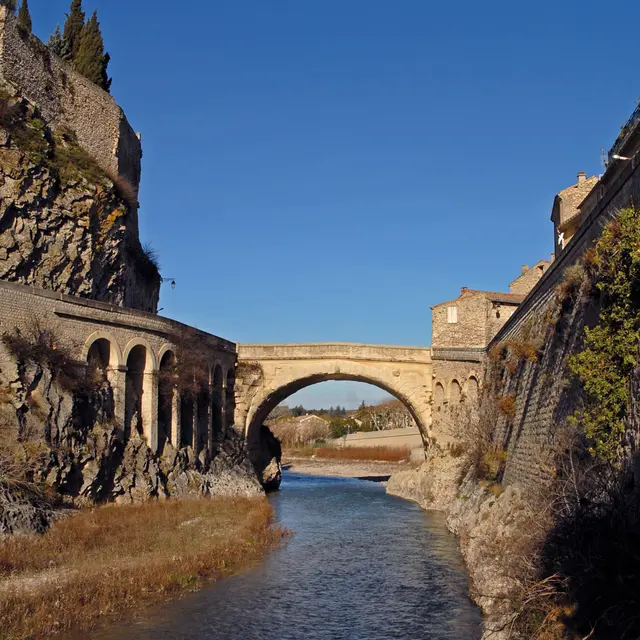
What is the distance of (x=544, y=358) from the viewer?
1823 cm

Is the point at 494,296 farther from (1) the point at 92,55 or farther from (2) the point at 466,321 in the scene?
(1) the point at 92,55

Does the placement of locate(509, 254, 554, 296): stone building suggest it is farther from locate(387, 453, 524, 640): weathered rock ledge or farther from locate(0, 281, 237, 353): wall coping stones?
locate(0, 281, 237, 353): wall coping stones

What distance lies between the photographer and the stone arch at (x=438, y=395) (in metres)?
36.9

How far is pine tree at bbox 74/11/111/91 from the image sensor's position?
39938mm

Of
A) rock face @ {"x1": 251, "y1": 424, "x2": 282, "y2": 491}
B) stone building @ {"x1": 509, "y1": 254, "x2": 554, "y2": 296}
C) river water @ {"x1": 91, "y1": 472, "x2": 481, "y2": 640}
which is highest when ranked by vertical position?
stone building @ {"x1": 509, "y1": 254, "x2": 554, "y2": 296}

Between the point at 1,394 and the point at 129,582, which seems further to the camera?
the point at 1,394

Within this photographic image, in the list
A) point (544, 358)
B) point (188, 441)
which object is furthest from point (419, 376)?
point (544, 358)

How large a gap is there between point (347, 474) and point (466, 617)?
1649 inches

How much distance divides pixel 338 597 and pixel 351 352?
73.4 feet

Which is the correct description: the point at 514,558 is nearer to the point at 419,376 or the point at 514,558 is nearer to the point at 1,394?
the point at 1,394

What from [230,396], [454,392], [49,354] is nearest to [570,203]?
[454,392]

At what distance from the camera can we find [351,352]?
3775 centimetres

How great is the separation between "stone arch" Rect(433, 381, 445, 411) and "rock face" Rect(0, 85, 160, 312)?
14.9 m

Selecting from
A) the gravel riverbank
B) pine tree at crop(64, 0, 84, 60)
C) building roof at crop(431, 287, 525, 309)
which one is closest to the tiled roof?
building roof at crop(431, 287, 525, 309)
